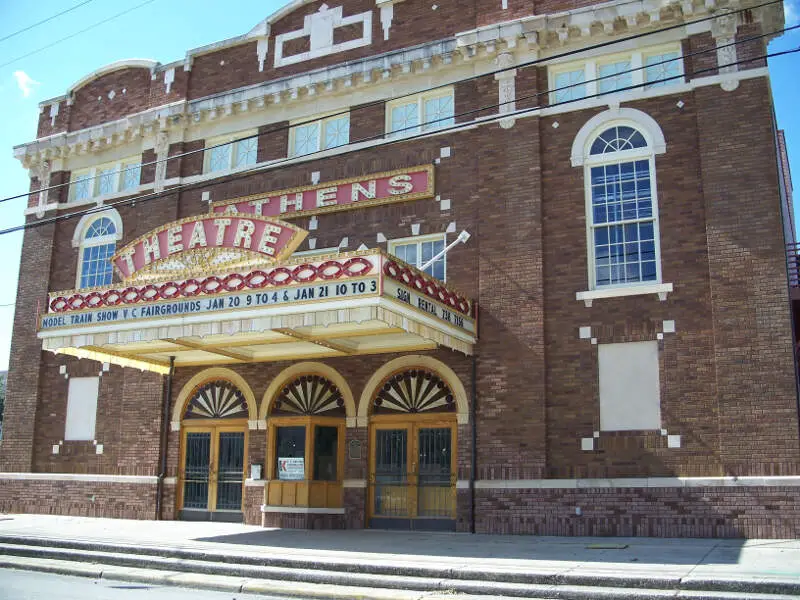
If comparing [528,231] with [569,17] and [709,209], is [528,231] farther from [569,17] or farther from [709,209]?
[569,17]

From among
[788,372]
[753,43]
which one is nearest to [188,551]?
[788,372]

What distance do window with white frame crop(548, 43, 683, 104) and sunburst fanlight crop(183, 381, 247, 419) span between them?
10.8 m

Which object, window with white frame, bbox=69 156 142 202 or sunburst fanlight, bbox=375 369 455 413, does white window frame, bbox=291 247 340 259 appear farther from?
window with white frame, bbox=69 156 142 202

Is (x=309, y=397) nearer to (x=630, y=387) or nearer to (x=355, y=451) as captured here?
(x=355, y=451)

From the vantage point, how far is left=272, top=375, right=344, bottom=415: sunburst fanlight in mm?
20781

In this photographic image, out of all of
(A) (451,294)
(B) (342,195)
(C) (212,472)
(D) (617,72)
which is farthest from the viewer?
(C) (212,472)

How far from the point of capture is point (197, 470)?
874 inches

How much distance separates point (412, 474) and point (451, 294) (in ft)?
14.3

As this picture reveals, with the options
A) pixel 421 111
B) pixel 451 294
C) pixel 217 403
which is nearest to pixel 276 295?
pixel 451 294

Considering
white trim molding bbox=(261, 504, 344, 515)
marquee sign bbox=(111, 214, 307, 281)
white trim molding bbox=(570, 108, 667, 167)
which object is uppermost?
white trim molding bbox=(570, 108, 667, 167)

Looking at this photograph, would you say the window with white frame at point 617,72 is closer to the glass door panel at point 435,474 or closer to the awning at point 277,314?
the awning at point 277,314

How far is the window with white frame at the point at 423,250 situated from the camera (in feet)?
66.4

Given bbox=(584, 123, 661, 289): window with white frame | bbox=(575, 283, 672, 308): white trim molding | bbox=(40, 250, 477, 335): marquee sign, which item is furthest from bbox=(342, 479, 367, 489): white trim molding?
bbox=(584, 123, 661, 289): window with white frame

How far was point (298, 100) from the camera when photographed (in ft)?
74.5
